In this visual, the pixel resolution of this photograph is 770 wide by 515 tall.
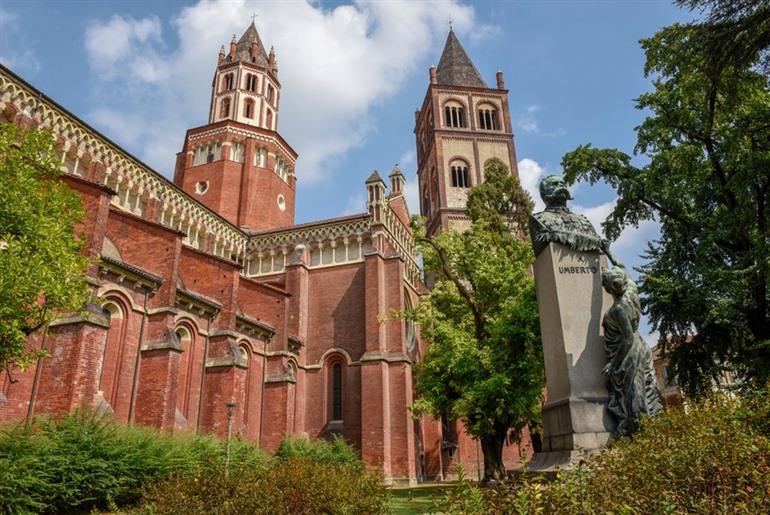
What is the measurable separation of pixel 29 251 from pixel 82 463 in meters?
4.59

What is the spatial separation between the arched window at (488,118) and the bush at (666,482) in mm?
47424

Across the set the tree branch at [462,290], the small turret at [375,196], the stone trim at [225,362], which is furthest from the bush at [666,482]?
the small turret at [375,196]

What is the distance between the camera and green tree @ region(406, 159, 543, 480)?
1700 centimetres

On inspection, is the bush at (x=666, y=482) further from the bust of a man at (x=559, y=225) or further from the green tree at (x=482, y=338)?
the green tree at (x=482, y=338)

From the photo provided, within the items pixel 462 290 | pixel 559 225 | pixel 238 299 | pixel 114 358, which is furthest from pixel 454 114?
pixel 559 225

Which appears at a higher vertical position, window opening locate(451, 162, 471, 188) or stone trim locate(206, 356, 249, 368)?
window opening locate(451, 162, 471, 188)

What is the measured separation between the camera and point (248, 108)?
3919cm

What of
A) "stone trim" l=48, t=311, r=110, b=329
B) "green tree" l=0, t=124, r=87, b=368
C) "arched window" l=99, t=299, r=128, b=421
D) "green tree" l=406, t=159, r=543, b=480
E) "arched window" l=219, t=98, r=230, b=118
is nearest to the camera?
"green tree" l=0, t=124, r=87, b=368

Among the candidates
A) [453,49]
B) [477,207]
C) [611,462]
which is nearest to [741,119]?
[611,462]

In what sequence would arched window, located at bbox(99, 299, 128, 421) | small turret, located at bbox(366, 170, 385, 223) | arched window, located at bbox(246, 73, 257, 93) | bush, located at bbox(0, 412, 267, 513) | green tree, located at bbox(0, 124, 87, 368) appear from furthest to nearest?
arched window, located at bbox(246, 73, 257, 93) < small turret, located at bbox(366, 170, 385, 223) < arched window, located at bbox(99, 299, 128, 421) < green tree, located at bbox(0, 124, 87, 368) < bush, located at bbox(0, 412, 267, 513)

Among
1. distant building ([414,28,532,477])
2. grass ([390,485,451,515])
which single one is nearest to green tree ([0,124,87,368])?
grass ([390,485,451,515])

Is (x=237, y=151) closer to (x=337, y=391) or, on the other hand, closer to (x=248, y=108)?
(x=248, y=108)

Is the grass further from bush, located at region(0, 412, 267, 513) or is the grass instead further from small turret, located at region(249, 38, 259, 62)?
small turret, located at region(249, 38, 259, 62)

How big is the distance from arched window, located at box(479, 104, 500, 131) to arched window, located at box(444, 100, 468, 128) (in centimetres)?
174
